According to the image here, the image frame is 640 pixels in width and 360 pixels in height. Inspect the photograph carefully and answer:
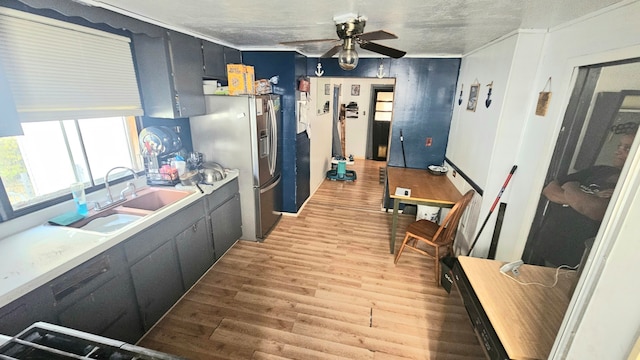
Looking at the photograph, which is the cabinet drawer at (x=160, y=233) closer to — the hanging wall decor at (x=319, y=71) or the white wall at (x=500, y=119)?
the hanging wall decor at (x=319, y=71)

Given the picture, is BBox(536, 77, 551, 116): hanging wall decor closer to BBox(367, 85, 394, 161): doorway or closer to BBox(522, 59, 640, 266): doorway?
BBox(522, 59, 640, 266): doorway

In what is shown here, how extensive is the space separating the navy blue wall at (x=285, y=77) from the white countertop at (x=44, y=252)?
2019 millimetres

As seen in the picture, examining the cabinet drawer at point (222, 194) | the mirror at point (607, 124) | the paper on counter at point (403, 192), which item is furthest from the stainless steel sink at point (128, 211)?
the mirror at point (607, 124)

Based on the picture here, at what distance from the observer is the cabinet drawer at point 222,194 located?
2.54 metres

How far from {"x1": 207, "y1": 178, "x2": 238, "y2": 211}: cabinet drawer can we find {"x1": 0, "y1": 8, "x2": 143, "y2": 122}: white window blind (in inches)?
40.4

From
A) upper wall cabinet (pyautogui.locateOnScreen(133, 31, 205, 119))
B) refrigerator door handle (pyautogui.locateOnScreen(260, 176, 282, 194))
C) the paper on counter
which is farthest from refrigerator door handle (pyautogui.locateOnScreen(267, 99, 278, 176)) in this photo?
the paper on counter

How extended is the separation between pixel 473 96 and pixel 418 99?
0.85 metres

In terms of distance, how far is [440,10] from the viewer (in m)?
1.60

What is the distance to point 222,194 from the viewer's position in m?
2.71

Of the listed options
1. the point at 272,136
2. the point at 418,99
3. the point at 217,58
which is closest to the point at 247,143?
the point at 272,136

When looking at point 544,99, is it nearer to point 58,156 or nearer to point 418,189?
point 418,189

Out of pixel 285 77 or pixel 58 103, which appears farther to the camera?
pixel 285 77

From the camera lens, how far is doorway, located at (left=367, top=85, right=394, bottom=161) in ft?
22.2

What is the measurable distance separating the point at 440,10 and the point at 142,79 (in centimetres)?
247
